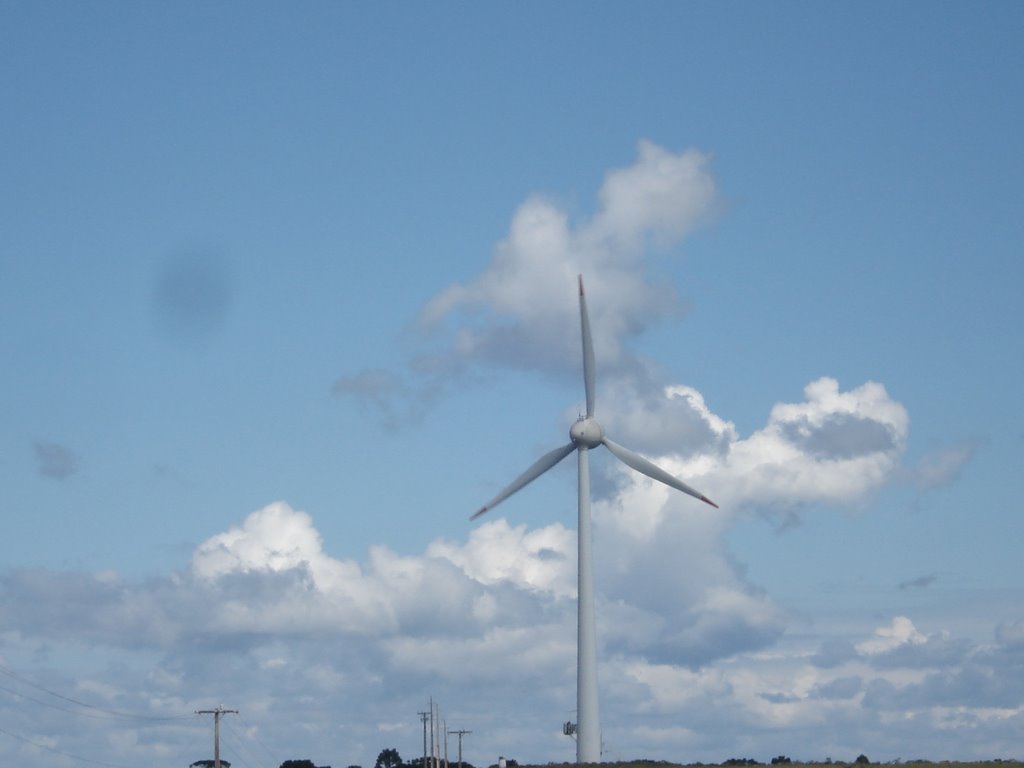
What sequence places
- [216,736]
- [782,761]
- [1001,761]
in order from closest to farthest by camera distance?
1. [1001,761]
2. [782,761]
3. [216,736]

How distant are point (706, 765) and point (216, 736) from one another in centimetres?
6782

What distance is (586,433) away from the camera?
144m

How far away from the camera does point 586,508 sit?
468 ft

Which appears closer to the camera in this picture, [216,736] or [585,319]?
[585,319]

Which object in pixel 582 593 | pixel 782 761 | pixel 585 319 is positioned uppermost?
pixel 585 319

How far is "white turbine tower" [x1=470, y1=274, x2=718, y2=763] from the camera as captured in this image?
140125 mm

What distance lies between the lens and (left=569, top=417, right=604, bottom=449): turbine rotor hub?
5684 inches

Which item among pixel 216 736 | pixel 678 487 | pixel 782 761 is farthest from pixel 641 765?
pixel 216 736

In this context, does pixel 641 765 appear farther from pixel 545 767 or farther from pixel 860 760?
pixel 860 760

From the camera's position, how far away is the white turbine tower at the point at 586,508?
140 m

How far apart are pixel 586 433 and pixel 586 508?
709 cm

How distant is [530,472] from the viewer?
5812 inches

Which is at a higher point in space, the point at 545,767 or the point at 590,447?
the point at 590,447

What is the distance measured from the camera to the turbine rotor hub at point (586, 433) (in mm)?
144375
